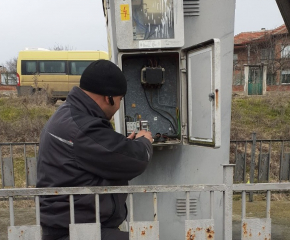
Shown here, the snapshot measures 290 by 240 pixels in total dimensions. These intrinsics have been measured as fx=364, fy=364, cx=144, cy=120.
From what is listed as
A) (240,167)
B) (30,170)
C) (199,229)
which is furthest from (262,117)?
(199,229)

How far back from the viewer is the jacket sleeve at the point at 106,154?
1.88 meters

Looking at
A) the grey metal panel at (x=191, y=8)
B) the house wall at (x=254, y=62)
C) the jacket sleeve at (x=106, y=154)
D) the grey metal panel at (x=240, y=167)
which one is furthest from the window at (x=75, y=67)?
the jacket sleeve at (x=106, y=154)

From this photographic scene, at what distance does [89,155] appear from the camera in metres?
1.88

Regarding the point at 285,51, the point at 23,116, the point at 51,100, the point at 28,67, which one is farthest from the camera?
the point at 285,51

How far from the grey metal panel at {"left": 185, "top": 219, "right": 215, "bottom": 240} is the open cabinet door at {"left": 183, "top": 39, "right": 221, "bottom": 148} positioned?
93 cm

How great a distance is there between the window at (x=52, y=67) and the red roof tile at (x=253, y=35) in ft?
54.4

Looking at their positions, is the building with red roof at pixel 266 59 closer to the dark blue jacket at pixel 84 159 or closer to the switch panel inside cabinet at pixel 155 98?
the switch panel inside cabinet at pixel 155 98

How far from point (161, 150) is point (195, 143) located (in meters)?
0.52

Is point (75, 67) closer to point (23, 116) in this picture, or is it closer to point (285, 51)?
point (23, 116)

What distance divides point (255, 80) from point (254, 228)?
19.6 metres

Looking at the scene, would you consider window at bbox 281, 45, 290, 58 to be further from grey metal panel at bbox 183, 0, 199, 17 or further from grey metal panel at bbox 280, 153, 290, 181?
grey metal panel at bbox 183, 0, 199, 17

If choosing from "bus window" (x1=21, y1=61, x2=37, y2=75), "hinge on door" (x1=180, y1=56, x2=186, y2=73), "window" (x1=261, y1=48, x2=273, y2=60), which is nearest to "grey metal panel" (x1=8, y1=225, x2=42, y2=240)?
"hinge on door" (x1=180, y1=56, x2=186, y2=73)

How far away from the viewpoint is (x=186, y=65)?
331 centimetres

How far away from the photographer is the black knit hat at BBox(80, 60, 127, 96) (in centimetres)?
202
